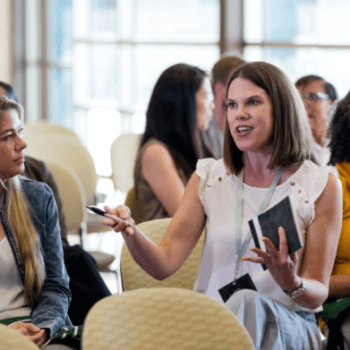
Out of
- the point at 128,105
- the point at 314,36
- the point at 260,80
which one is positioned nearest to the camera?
the point at 260,80

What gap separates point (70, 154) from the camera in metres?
4.31

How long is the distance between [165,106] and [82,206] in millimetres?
A: 942

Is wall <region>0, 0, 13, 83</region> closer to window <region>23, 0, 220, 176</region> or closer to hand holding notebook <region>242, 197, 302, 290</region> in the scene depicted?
window <region>23, 0, 220, 176</region>

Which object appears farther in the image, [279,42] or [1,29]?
[1,29]

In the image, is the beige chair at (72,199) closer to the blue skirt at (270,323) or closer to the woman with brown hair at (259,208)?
the woman with brown hair at (259,208)

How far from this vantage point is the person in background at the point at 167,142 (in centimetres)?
275

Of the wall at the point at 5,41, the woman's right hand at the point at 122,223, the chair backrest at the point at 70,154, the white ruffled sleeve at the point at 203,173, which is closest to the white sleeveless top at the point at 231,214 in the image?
the white ruffled sleeve at the point at 203,173

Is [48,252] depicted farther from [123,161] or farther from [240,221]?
[123,161]

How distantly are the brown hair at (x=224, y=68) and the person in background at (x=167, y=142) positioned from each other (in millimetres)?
489

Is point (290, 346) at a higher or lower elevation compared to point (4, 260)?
lower

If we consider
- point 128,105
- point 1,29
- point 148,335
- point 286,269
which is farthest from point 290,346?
point 1,29

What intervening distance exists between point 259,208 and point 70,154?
8.67 ft

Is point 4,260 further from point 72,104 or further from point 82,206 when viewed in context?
point 72,104

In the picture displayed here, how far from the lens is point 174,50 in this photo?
6.68 m
